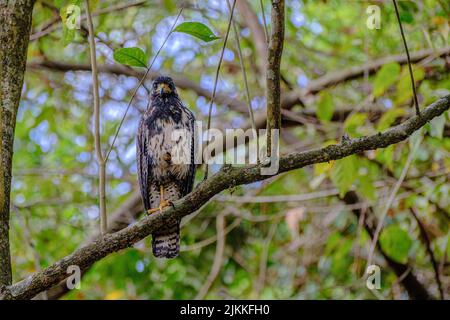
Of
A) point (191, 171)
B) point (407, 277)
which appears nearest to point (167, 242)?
point (191, 171)

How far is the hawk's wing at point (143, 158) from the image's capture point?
3410 mm

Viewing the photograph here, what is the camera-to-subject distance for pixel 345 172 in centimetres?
341

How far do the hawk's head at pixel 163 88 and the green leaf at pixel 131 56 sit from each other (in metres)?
1.19

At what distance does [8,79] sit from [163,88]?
132 centimetres

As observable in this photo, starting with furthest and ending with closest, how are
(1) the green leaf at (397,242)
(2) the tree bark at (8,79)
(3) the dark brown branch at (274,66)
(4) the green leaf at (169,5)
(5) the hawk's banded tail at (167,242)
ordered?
(4) the green leaf at (169,5), (1) the green leaf at (397,242), (5) the hawk's banded tail at (167,242), (2) the tree bark at (8,79), (3) the dark brown branch at (274,66)

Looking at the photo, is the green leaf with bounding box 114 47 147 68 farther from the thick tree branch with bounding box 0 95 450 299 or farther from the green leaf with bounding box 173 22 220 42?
the thick tree branch with bounding box 0 95 450 299

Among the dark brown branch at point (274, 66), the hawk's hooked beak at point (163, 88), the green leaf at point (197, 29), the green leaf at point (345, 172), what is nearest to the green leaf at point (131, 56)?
the green leaf at point (197, 29)

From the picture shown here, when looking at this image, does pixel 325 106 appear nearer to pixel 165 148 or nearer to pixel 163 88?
pixel 163 88

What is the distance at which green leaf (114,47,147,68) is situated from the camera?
229cm

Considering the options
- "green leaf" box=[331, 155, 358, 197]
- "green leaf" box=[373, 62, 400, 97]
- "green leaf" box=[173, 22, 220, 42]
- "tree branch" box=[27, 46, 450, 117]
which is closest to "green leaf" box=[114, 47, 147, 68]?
"green leaf" box=[173, 22, 220, 42]

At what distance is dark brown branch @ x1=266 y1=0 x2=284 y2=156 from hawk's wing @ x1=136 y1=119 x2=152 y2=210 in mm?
1356

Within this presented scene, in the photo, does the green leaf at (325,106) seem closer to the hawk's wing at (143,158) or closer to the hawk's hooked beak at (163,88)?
the hawk's hooked beak at (163,88)

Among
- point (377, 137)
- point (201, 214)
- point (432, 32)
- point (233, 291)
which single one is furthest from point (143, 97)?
point (377, 137)
